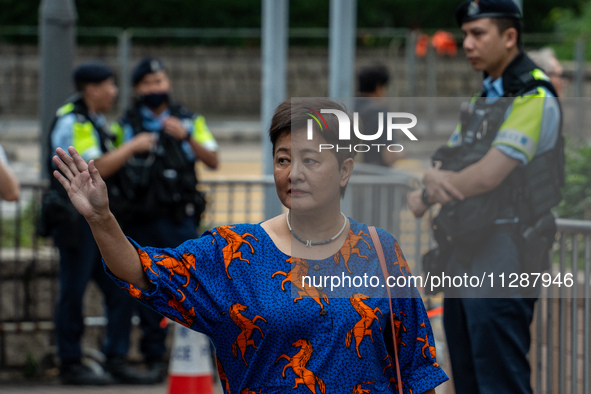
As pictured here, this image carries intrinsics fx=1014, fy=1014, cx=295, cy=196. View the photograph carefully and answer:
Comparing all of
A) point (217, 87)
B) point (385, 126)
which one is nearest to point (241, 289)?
point (385, 126)

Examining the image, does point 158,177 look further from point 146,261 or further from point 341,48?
point 146,261

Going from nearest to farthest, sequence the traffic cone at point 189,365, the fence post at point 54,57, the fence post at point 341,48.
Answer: the traffic cone at point 189,365 < the fence post at point 54,57 < the fence post at point 341,48

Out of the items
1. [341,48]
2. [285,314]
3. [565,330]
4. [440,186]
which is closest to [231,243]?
[285,314]

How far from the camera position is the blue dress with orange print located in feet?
9.33

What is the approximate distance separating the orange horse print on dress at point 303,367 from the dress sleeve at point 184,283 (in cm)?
24

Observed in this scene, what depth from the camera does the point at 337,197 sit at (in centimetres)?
301

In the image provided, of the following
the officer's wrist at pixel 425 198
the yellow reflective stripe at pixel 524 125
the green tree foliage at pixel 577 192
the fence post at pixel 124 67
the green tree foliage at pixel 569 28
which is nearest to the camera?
the yellow reflective stripe at pixel 524 125

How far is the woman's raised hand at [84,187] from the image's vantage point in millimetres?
2740

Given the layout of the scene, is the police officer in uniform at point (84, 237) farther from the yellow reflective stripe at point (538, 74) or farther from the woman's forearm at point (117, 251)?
the woman's forearm at point (117, 251)

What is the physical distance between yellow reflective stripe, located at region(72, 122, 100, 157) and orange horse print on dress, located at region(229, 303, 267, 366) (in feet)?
11.9

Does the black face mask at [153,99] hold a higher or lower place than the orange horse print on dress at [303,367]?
higher

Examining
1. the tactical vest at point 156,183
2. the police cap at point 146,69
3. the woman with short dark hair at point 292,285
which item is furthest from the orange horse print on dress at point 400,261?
the police cap at point 146,69

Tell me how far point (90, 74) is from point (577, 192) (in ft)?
10.7

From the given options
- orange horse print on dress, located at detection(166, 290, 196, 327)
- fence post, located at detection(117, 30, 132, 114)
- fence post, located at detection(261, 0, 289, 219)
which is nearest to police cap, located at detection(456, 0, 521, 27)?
orange horse print on dress, located at detection(166, 290, 196, 327)
